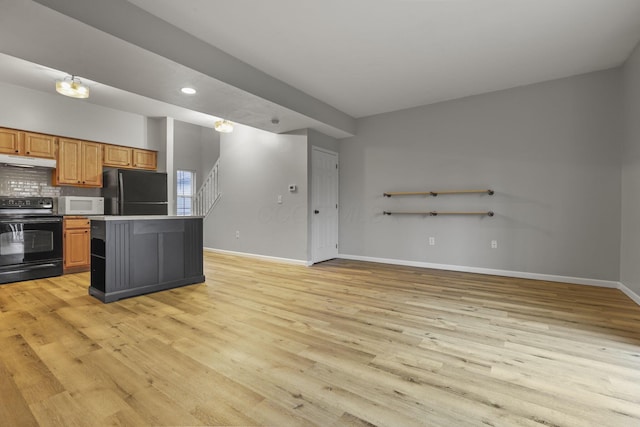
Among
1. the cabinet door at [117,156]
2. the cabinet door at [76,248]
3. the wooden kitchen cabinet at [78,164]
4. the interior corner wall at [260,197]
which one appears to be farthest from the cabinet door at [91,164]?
the interior corner wall at [260,197]

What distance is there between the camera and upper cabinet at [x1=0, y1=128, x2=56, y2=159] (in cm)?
A: 438

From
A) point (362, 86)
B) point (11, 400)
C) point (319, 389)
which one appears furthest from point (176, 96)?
point (319, 389)

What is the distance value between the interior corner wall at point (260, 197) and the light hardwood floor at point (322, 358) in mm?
2024

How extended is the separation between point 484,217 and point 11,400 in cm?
500

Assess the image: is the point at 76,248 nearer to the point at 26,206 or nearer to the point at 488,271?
the point at 26,206

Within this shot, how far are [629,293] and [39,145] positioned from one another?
26.1 ft

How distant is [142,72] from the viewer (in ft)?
9.79

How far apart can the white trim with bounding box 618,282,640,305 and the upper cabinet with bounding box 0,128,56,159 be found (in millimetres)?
7756

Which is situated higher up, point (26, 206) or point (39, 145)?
point (39, 145)

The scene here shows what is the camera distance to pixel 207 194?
23.9 feet

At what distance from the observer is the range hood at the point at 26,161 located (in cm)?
434

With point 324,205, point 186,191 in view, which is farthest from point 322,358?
point 186,191

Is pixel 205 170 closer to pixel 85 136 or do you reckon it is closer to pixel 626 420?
pixel 85 136

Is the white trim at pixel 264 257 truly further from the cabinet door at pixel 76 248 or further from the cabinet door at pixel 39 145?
the cabinet door at pixel 39 145
